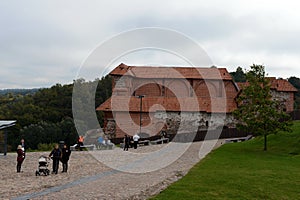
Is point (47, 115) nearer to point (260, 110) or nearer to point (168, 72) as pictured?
point (168, 72)

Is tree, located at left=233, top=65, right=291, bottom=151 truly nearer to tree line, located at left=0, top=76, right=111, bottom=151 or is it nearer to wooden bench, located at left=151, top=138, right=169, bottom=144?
wooden bench, located at left=151, top=138, right=169, bottom=144

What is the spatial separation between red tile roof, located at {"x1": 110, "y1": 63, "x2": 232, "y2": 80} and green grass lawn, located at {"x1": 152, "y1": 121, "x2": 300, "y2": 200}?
3091 centimetres

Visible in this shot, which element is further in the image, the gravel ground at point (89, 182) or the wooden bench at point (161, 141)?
the wooden bench at point (161, 141)

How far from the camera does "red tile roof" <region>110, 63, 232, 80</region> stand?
52.2 metres


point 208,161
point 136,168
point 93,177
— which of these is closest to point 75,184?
point 93,177

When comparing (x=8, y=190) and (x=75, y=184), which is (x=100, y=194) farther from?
(x=8, y=190)

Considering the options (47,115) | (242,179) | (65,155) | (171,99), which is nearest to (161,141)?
(171,99)

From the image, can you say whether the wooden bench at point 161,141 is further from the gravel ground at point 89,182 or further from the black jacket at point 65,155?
the black jacket at point 65,155

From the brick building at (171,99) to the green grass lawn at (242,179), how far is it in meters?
24.0

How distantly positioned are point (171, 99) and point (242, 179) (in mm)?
36340

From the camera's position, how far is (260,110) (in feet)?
80.9

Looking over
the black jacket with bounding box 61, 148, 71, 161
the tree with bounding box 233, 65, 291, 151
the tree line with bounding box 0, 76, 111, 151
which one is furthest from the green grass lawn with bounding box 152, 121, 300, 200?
the tree line with bounding box 0, 76, 111, 151

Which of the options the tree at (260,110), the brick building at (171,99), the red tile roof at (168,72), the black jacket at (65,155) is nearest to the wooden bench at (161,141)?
the brick building at (171,99)

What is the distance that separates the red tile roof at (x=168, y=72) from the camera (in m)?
52.2
